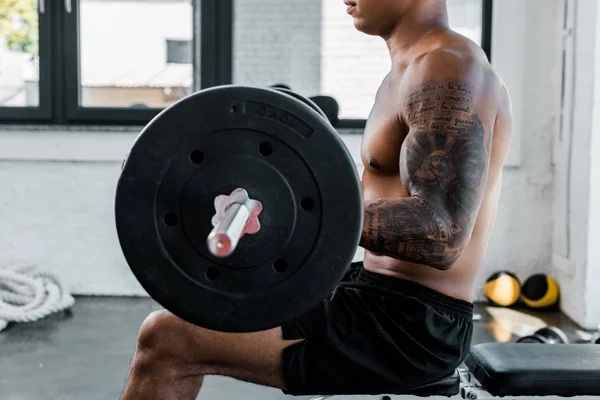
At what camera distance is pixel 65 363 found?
7.87 feet

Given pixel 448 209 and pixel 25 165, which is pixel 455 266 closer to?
pixel 448 209

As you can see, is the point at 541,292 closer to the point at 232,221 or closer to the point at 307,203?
the point at 307,203

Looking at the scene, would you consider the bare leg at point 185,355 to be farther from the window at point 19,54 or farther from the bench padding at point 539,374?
the window at point 19,54

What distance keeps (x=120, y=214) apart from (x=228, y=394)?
→ 58.6 inches

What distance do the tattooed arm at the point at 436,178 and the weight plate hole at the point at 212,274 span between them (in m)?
0.26

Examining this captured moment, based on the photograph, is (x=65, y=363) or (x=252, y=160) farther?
(x=65, y=363)

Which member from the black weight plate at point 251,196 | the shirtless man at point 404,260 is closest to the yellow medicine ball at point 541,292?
the shirtless man at point 404,260

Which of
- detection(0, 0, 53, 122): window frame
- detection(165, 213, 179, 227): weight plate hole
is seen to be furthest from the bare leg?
detection(0, 0, 53, 122): window frame

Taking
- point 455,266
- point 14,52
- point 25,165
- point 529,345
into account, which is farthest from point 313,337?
point 14,52

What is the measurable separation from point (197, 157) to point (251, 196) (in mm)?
70

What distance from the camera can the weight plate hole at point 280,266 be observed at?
0.77 m

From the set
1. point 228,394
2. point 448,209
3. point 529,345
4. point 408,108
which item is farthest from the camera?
point 228,394

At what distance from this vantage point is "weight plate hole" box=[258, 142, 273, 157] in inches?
30.3

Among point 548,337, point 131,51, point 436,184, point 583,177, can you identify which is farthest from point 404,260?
point 131,51
